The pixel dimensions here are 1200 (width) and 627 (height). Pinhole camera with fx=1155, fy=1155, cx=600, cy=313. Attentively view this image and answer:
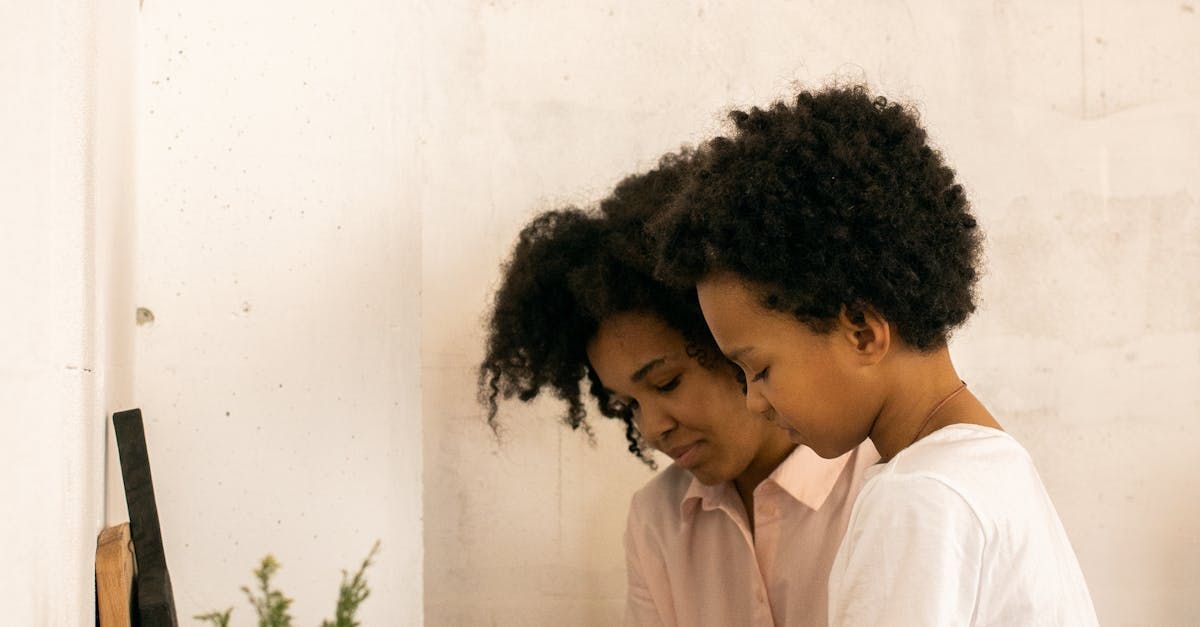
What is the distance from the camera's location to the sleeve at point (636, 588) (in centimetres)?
182

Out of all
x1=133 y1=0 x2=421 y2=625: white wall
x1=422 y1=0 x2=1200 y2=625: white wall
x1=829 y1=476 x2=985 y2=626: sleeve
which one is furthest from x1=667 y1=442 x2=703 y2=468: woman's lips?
x1=829 y1=476 x2=985 y2=626: sleeve

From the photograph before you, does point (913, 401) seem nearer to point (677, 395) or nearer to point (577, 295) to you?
point (677, 395)

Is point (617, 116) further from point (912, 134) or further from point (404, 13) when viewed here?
point (912, 134)

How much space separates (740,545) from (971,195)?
77 cm

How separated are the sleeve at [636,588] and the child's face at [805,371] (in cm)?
66

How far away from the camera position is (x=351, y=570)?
1833 millimetres

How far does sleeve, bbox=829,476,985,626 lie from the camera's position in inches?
39.0

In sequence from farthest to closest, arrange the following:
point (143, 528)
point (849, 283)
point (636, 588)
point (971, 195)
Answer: point (971, 195)
point (636, 588)
point (143, 528)
point (849, 283)

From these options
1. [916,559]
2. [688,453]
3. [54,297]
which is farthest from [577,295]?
[54,297]

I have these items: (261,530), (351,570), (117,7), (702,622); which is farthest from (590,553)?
(117,7)

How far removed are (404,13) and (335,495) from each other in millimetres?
780

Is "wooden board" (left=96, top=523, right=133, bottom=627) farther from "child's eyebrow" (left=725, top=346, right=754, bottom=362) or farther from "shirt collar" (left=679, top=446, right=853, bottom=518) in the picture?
"shirt collar" (left=679, top=446, right=853, bottom=518)

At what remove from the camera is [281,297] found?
1803 mm

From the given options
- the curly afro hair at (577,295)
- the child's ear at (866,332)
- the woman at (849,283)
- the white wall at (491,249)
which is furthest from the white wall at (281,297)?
the child's ear at (866,332)
